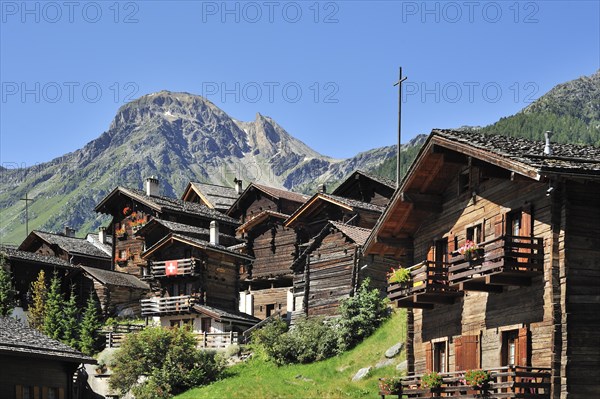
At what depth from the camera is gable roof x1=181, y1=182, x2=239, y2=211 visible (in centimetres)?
9744

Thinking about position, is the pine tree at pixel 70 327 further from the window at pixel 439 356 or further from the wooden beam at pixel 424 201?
the wooden beam at pixel 424 201

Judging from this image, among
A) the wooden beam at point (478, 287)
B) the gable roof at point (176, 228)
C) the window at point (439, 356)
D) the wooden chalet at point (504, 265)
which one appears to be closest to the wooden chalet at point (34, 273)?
the gable roof at point (176, 228)

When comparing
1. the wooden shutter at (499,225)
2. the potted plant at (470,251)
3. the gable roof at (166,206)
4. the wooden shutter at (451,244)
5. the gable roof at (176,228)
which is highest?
the gable roof at (166,206)

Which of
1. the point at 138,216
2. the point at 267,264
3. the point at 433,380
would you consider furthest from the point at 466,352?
the point at 138,216

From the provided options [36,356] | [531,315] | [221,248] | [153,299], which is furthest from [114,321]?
[531,315]

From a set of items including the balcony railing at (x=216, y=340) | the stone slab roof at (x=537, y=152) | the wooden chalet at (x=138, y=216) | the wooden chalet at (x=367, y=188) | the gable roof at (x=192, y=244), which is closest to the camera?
the stone slab roof at (x=537, y=152)

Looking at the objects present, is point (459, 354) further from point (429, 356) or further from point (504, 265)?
point (504, 265)

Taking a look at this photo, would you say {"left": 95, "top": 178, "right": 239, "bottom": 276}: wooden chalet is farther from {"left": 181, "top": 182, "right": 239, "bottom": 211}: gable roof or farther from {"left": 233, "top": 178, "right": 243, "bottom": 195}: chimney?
{"left": 233, "top": 178, "right": 243, "bottom": 195}: chimney

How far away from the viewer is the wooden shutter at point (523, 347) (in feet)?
96.5

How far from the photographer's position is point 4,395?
1582 inches

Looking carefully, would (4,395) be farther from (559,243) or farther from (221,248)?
(221,248)

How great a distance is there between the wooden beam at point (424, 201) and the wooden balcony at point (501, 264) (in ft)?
14.9

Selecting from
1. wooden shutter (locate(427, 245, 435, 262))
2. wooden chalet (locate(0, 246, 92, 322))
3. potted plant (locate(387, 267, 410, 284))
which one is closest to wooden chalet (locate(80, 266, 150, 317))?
wooden chalet (locate(0, 246, 92, 322))

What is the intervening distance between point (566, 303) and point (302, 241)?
47468 mm
